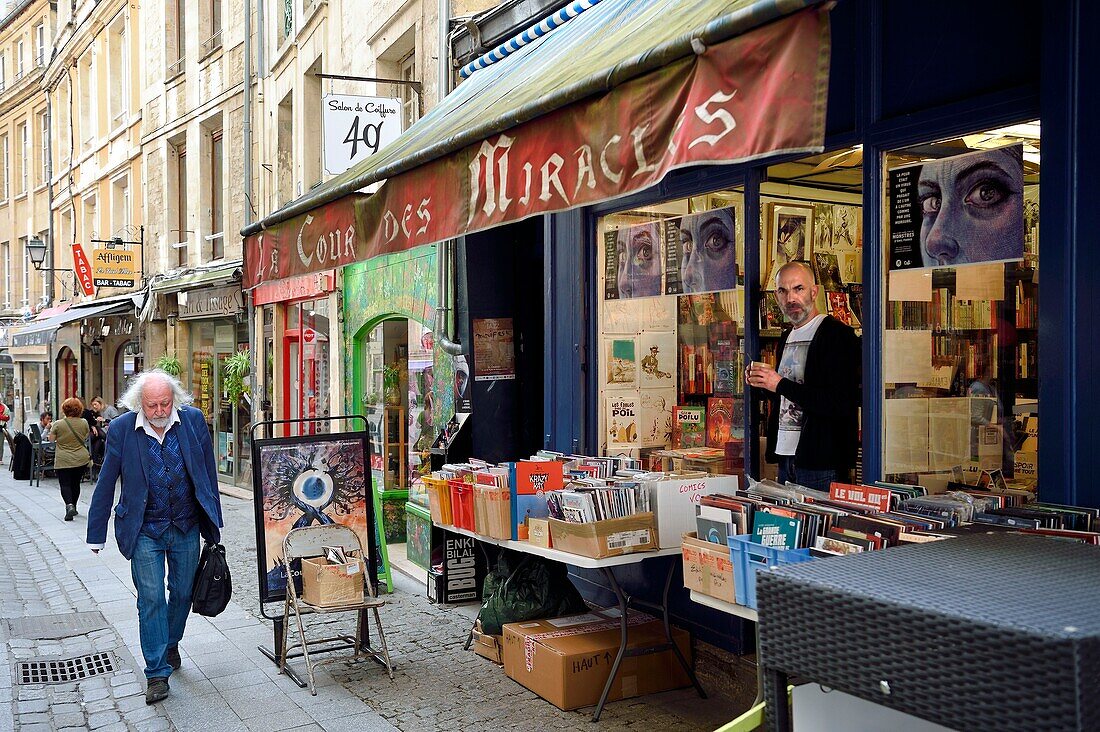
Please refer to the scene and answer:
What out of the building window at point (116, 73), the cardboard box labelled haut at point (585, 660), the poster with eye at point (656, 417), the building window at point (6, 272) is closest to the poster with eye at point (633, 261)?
the poster with eye at point (656, 417)

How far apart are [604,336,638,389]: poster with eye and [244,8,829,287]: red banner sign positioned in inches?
84.6

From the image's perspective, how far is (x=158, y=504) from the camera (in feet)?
18.3

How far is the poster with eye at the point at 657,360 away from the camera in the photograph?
6809mm

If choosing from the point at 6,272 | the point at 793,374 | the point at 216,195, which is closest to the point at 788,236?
the point at 793,374

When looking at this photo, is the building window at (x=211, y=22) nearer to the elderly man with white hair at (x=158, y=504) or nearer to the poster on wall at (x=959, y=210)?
the elderly man with white hair at (x=158, y=504)

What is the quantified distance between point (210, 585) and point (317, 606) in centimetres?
64

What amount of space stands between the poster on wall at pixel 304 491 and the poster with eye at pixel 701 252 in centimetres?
228

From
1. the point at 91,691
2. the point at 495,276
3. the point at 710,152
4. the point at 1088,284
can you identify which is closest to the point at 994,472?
the point at 1088,284

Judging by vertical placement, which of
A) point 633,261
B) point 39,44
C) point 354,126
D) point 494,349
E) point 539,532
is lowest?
point 539,532

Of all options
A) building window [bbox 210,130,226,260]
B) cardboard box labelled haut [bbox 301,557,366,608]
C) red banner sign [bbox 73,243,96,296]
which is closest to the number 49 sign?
cardboard box labelled haut [bbox 301,557,366,608]

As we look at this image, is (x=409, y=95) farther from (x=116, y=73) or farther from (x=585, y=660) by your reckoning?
(x=116, y=73)

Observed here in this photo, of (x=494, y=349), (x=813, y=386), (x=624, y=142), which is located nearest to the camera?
(x=624, y=142)

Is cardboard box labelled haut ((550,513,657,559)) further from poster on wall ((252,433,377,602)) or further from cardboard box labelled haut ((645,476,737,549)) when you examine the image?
poster on wall ((252,433,377,602))

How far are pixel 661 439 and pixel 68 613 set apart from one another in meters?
4.75
